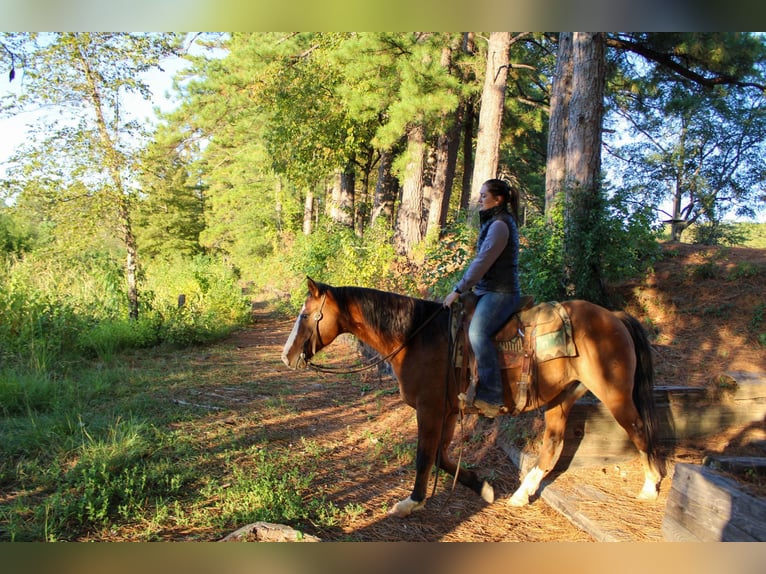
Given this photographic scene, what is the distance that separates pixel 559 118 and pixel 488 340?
935cm

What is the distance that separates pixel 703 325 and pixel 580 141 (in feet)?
11.1

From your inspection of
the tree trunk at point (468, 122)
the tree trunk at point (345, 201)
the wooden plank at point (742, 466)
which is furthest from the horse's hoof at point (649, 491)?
the tree trunk at point (345, 201)

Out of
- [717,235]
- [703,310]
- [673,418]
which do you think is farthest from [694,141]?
[673,418]

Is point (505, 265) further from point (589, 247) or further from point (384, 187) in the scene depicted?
point (384, 187)

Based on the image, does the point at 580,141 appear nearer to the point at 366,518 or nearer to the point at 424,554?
the point at 366,518

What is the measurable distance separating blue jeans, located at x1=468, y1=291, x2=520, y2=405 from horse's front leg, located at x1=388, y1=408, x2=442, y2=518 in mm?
427

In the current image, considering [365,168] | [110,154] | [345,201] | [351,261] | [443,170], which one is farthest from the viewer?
[365,168]

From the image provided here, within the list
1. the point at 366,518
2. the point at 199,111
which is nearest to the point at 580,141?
the point at 366,518

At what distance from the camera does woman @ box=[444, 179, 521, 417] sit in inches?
153

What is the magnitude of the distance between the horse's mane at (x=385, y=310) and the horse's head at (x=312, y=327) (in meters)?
0.07

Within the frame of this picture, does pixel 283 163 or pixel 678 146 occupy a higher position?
pixel 678 146

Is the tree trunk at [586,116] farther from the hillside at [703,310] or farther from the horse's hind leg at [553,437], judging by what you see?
the horse's hind leg at [553,437]

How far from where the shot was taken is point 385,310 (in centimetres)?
413

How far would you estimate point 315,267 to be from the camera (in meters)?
13.4
